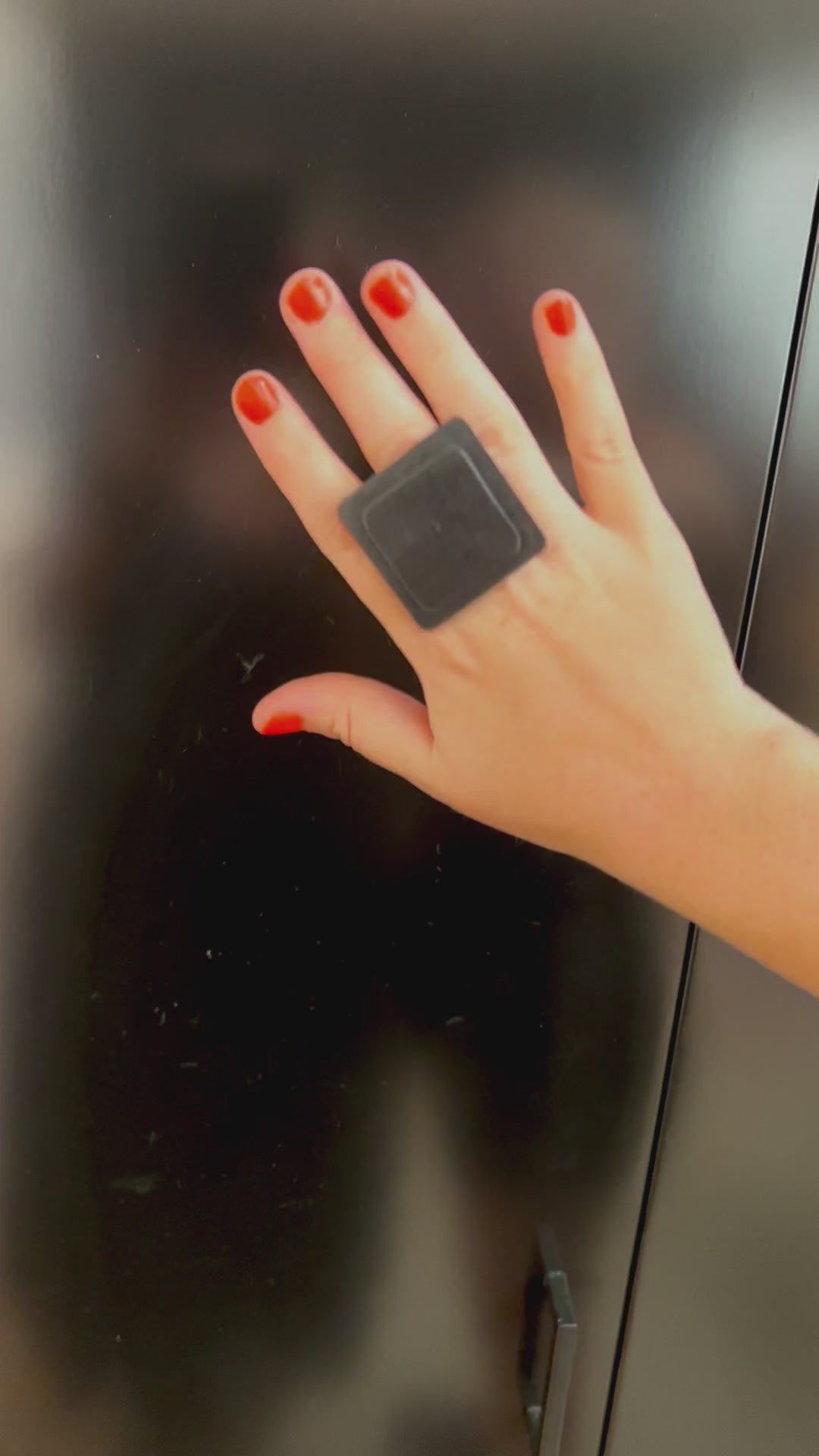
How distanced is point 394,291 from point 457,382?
0.05 metres

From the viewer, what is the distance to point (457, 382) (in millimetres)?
382

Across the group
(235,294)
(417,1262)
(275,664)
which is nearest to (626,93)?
(235,294)

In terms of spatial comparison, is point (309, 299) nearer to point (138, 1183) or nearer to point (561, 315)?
point (561, 315)

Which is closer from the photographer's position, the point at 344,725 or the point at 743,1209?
the point at 344,725

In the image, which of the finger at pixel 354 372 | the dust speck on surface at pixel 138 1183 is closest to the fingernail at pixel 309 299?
the finger at pixel 354 372

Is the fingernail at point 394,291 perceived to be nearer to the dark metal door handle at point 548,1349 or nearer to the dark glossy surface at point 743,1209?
the dark glossy surface at point 743,1209

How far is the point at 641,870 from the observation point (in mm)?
419

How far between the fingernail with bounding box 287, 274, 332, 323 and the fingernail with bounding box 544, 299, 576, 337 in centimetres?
10

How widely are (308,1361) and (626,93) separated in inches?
29.4

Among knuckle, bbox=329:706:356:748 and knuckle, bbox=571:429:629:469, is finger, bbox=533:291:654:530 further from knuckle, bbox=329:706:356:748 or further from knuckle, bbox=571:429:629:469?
knuckle, bbox=329:706:356:748

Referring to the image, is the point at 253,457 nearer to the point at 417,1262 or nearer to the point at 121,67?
the point at 121,67

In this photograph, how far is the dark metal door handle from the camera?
55 cm

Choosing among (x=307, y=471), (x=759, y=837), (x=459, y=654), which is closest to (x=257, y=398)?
(x=307, y=471)

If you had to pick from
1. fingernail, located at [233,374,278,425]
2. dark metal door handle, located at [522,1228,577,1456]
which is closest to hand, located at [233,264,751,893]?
fingernail, located at [233,374,278,425]
